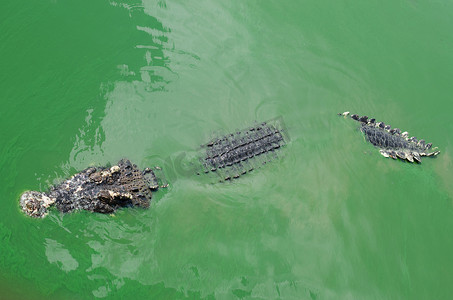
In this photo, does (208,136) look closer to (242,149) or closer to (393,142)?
(242,149)

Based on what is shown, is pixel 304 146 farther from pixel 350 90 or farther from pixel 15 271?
pixel 15 271

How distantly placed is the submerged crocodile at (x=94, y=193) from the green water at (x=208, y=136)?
158 millimetres

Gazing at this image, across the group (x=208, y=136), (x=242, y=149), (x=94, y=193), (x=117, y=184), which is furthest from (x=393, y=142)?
(x=94, y=193)

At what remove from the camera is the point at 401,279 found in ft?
20.3

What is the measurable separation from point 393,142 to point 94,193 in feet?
17.3

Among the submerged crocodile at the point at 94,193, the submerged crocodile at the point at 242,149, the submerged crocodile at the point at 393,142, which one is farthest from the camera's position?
the submerged crocodile at the point at 393,142

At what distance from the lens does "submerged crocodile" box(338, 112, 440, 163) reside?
6.96 metres

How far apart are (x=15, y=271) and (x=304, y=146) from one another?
16.1 feet

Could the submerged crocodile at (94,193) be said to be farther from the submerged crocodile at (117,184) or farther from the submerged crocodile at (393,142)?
the submerged crocodile at (393,142)

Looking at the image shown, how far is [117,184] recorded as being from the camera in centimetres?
577

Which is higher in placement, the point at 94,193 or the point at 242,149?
the point at 242,149

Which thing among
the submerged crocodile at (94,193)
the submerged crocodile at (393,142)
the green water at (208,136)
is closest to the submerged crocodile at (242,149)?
the green water at (208,136)

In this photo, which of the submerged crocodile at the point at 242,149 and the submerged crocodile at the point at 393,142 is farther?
the submerged crocodile at the point at 393,142

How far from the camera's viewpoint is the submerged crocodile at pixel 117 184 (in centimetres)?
558
